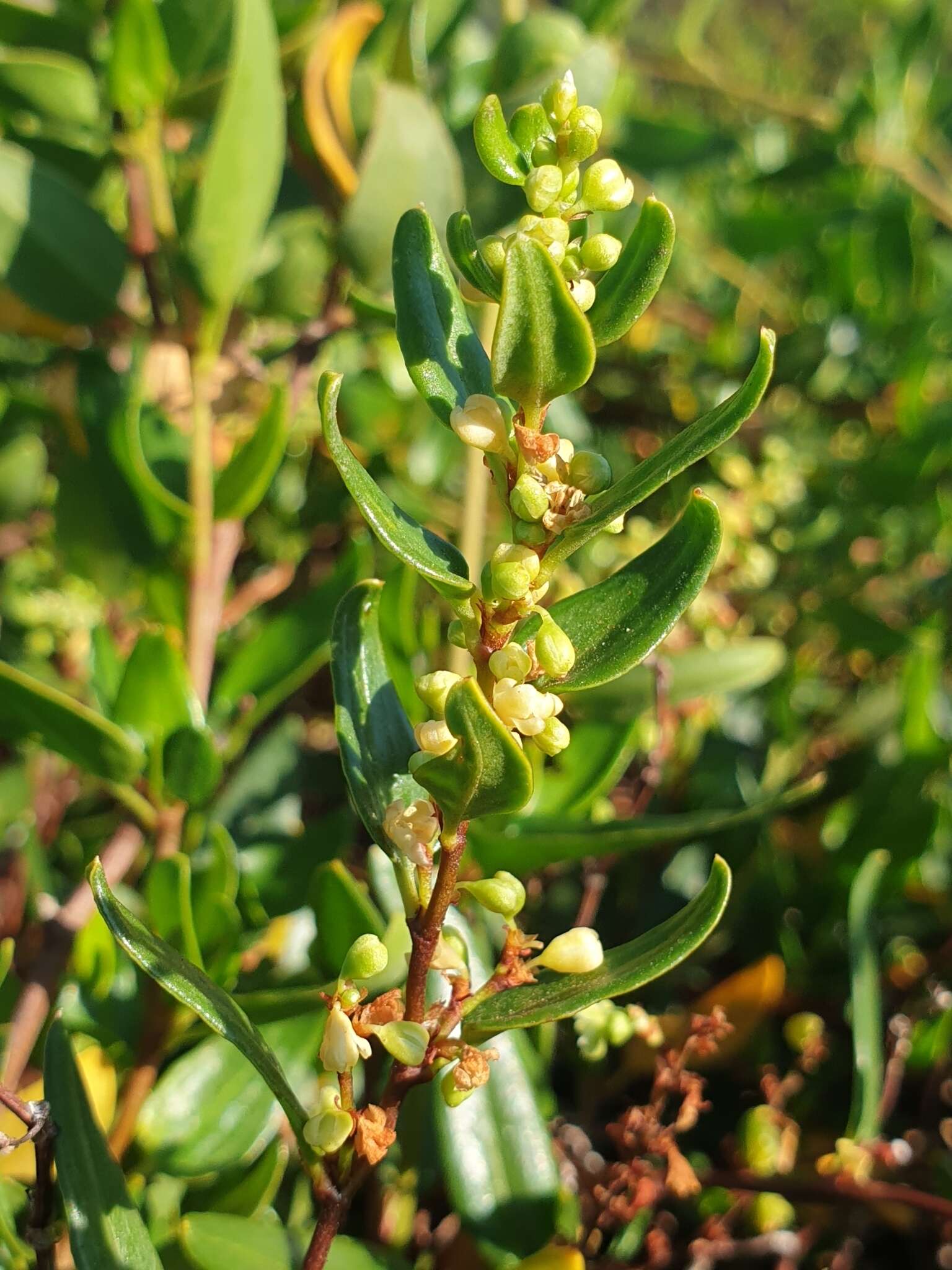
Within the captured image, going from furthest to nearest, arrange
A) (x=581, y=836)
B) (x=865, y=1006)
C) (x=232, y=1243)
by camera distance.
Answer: (x=865, y=1006) < (x=581, y=836) < (x=232, y=1243)

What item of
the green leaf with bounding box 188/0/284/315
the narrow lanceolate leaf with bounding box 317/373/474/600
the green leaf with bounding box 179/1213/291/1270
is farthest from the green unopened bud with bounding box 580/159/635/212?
the green leaf with bounding box 179/1213/291/1270

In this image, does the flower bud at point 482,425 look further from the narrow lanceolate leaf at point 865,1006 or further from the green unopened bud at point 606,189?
the narrow lanceolate leaf at point 865,1006

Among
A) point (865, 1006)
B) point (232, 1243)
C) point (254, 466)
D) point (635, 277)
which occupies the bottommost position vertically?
point (865, 1006)

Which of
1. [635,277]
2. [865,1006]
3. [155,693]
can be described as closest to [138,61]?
[155,693]

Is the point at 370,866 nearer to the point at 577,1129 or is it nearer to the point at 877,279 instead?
the point at 577,1129

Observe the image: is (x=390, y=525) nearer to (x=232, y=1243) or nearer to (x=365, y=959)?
(x=365, y=959)

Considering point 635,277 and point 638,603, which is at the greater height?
point 635,277

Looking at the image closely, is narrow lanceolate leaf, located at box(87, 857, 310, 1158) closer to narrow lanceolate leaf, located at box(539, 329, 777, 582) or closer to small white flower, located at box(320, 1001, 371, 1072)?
small white flower, located at box(320, 1001, 371, 1072)
